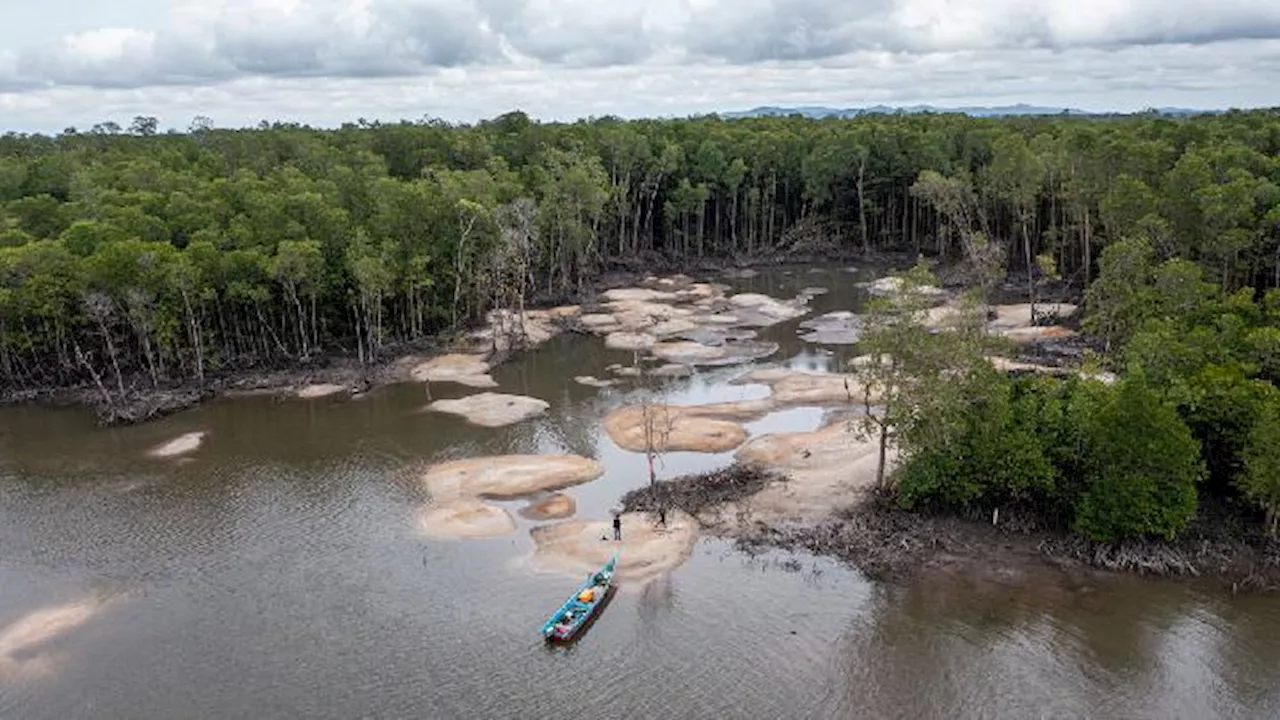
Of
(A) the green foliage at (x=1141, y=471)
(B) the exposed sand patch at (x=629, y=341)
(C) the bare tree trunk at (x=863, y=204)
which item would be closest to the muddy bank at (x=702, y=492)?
(A) the green foliage at (x=1141, y=471)

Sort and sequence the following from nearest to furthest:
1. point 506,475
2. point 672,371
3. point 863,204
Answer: point 506,475 < point 672,371 < point 863,204

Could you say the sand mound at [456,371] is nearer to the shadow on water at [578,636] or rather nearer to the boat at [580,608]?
the boat at [580,608]

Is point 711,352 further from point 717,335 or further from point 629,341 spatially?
point 629,341

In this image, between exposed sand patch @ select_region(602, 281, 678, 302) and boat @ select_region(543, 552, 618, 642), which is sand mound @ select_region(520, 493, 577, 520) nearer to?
boat @ select_region(543, 552, 618, 642)

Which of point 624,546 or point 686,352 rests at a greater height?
point 686,352

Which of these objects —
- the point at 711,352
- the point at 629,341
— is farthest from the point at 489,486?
the point at 629,341

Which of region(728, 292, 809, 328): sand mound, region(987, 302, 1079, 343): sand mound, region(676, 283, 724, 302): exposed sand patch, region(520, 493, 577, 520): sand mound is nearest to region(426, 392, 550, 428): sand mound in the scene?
region(520, 493, 577, 520): sand mound

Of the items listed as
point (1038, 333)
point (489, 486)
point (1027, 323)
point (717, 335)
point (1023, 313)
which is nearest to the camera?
point (489, 486)
